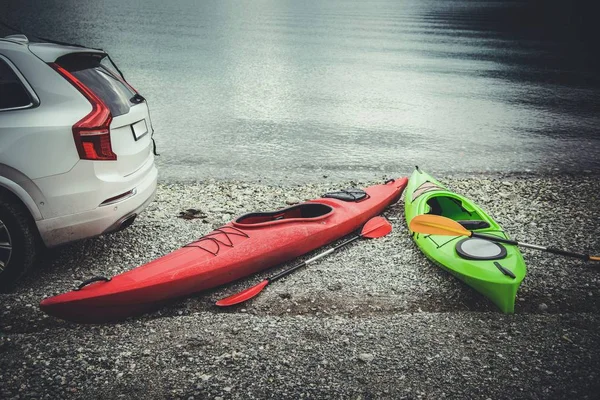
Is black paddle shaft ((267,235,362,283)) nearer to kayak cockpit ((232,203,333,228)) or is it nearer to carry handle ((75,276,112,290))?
kayak cockpit ((232,203,333,228))

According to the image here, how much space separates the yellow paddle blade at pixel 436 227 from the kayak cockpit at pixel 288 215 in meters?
0.94

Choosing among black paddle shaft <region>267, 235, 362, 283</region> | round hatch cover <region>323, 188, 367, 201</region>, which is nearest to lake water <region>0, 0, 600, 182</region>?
round hatch cover <region>323, 188, 367, 201</region>

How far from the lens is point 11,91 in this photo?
12.1 ft

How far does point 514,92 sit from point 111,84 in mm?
10774

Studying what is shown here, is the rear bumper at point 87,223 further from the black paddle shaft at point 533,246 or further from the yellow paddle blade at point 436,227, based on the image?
the black paddle shaft at point 533,246

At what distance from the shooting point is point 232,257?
4016 millimetres

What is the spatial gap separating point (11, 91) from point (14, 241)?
Answer: 1205mm

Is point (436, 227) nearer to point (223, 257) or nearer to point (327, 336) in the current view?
point (327, 336)

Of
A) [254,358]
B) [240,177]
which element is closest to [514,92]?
[240,177]

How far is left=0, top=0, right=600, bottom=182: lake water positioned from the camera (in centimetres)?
748

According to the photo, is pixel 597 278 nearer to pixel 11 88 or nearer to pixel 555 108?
pixel 11 88

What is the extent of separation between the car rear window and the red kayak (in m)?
1.39

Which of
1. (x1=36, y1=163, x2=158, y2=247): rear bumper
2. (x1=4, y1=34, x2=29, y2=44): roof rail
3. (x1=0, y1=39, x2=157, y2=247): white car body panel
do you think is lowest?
(x1=36, y1=163, x2=158, y2=247): rear bumper

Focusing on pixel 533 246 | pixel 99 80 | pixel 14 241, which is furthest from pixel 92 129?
pixel 533 246
